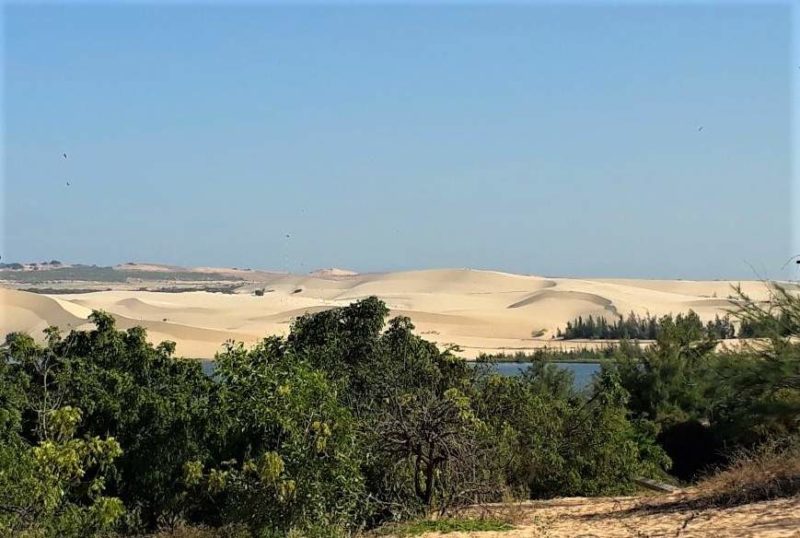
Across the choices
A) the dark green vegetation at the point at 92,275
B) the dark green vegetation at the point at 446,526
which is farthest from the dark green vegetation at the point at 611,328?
the dark green vegetation at the point at 92,275

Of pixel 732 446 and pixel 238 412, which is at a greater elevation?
pixel 238 412

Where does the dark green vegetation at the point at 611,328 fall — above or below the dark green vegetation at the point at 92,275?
below

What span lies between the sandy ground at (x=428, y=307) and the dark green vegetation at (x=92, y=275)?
43.3 m

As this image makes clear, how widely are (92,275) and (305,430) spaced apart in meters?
168

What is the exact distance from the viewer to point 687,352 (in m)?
29.2

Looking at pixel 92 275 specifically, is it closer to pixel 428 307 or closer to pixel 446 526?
pixel 428 307

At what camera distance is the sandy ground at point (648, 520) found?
10609 millimetres

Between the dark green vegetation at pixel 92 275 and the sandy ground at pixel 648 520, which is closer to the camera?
the sandy ground at pixel 648 520

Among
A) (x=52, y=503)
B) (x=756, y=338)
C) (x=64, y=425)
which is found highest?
(x=756, y=338)

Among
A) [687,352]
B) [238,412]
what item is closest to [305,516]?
[238,412]

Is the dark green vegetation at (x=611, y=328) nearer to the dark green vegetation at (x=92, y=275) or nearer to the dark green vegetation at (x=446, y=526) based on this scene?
the dark green vegetation at (x=446, y=526)

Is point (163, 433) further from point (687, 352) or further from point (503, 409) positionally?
point (687, 352)

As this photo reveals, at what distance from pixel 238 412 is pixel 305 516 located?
5.83 feet

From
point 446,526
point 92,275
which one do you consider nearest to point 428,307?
point 92,275
